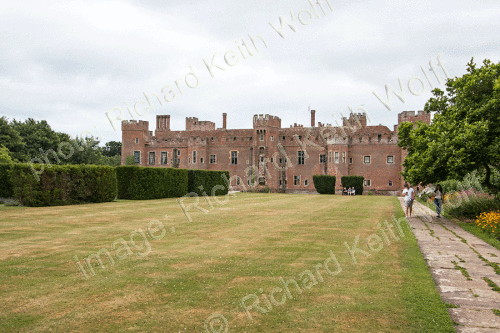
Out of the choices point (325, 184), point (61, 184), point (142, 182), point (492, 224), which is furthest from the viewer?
point (325, 184)

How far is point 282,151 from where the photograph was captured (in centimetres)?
5556

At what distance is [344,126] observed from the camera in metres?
53.6

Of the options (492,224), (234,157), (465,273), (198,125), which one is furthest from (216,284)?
(198,125)

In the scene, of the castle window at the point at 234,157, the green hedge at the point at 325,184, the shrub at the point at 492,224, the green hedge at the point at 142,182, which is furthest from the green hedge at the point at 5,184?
the castle window at the point at 234,157

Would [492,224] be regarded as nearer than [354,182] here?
Yes

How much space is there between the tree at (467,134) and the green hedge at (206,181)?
19102 mm

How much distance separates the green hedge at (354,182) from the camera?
46375 millimetres

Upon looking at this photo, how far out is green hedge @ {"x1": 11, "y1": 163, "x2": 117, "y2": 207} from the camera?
18.1 metres

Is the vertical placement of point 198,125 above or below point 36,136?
above

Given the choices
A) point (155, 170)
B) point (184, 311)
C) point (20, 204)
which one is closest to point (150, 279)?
point (184, 311)

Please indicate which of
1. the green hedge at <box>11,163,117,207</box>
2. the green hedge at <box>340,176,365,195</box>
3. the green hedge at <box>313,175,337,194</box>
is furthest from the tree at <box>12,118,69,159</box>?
the green hedge at <box>340,176,365,195</box>

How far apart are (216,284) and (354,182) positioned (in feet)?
141

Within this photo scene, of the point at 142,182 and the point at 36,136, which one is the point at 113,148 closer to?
the point at 36,136

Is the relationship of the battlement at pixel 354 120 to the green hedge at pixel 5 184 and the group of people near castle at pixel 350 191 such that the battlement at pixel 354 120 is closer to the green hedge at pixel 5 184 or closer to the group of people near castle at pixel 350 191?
the group of people near castle at pixel 350 191
